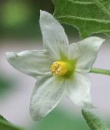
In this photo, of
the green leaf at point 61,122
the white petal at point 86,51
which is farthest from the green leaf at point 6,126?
the green leaf at point 61,122

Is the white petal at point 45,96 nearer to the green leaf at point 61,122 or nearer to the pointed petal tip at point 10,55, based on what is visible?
the pointed petal tip at point 10,55

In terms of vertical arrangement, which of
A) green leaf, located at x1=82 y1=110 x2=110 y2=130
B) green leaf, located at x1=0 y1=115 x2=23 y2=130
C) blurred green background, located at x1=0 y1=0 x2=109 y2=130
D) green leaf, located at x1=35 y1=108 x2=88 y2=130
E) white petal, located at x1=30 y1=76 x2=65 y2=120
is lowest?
blurred green background, located at x1=0 y1=0 x2=109 y2=130

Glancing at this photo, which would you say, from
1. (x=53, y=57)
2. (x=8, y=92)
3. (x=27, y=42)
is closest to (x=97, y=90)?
(x=8, y=92)

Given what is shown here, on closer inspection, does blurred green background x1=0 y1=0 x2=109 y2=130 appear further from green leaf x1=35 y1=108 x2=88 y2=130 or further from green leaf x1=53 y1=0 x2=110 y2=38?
green leaf x1=53 y1=0 x2=110 y2=38

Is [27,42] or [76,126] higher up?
[76,126]

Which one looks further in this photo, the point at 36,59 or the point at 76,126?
the point at 76,126

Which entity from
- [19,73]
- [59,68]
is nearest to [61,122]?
[19,73]

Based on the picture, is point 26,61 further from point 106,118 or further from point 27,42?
point 27,42

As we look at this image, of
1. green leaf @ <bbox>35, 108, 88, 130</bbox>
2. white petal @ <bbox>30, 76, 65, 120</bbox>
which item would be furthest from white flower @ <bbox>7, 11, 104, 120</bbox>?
green leaf @ <bbox>35, 108, 88, 130</bbox>
